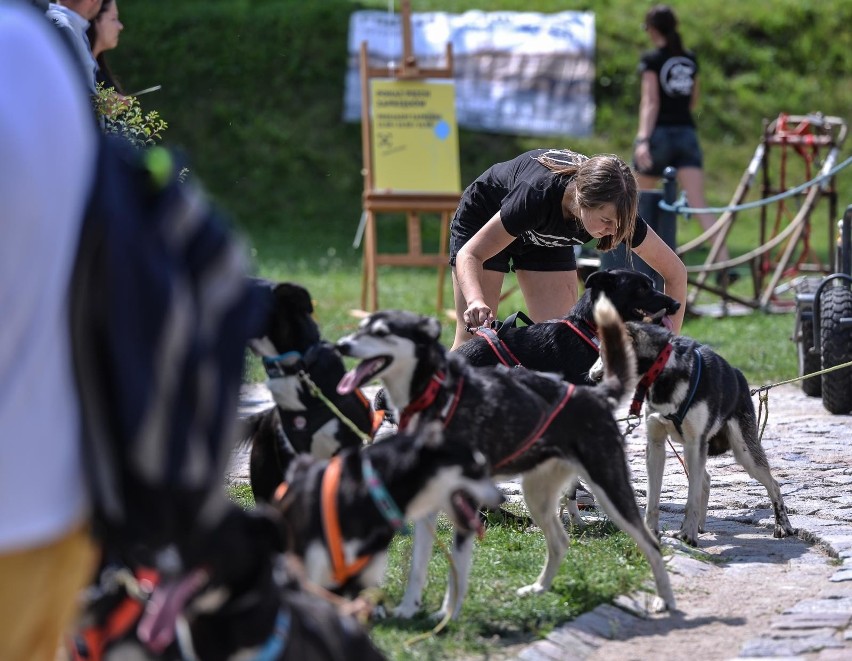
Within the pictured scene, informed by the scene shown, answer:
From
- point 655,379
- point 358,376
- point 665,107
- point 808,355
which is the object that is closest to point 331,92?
point 665,107

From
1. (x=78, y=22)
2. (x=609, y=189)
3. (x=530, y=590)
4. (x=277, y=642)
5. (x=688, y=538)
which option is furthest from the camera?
(x=78, y=22)

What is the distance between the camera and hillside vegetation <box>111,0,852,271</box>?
19.8m

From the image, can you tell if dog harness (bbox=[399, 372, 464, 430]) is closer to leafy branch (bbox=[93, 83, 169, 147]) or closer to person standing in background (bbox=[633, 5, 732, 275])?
leafy branch (bbox=[93, 83, 169, 147])

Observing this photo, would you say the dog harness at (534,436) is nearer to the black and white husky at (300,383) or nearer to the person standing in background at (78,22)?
the black and white husky at (300,383)

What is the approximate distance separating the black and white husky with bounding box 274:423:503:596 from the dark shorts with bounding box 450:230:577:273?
3.01 meters

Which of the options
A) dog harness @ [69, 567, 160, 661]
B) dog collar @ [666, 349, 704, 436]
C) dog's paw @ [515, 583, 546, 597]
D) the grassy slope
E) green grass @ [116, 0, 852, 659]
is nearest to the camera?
dog harness @ [69, 567, 160, 661]

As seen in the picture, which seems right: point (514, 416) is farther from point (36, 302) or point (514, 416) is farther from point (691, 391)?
point (36, 302)

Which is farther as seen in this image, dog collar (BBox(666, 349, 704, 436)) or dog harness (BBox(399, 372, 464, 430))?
dog collar (BBox(666, 349, 704, 436))

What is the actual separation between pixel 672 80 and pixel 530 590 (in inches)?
341

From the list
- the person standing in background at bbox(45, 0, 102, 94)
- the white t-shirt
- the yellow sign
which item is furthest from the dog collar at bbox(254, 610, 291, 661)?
the yellow sign

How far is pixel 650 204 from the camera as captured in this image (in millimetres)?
9008

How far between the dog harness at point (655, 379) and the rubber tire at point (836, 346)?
2.78 meters

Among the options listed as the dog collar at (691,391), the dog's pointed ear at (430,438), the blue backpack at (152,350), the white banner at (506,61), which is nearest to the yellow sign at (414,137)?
the white banner at (506,61)

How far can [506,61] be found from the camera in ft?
61.3
